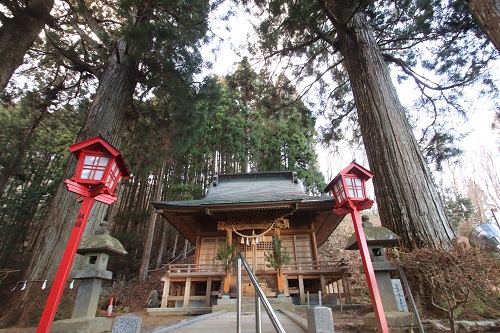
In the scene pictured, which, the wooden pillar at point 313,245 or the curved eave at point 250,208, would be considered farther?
the wooden pillar at point 313,245

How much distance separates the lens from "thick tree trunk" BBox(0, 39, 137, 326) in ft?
11.2

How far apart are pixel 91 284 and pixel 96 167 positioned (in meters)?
1.37

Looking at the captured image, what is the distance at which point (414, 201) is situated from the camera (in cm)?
373

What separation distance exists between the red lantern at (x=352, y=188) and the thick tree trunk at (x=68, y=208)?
438 cm

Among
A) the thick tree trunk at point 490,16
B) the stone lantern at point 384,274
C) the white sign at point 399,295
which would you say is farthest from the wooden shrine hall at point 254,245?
the thick tree trunk at point 490,16

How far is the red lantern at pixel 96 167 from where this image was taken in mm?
2650

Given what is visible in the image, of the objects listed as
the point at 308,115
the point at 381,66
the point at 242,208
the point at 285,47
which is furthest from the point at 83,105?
the point at 381,66

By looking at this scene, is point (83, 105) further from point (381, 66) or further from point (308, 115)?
point (381, 66)

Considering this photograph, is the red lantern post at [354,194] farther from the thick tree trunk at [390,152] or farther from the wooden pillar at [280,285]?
the wooden pillar at [280,285]

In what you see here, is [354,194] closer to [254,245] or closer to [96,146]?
[96,146]

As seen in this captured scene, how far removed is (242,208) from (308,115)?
14.0 feet

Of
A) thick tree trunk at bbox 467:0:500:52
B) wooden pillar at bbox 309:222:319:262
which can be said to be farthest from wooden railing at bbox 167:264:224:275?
thick tree trunk at bbox 467:0:500:52

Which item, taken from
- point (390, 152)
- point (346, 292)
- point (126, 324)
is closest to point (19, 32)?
point (126, 324)

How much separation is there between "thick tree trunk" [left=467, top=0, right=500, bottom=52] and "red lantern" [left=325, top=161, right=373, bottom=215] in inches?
83.7
